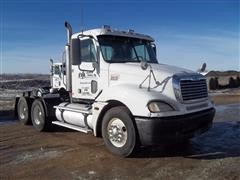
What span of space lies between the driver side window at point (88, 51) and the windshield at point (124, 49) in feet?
0.88

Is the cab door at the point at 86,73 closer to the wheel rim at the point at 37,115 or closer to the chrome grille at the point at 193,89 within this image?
the wheel rim at the point at 37,115

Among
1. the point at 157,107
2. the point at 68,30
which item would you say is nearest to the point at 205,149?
the point at 157,107

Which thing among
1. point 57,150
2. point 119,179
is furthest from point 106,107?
point 119,179

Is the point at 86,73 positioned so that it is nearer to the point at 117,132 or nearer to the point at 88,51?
the point at 88,51

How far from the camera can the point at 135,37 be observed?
9.10m

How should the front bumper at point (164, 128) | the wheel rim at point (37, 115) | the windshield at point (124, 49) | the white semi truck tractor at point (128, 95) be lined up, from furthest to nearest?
the wheel rim at point (37, 115) → the windshield at point (124, 49) → the white semi truck tractor at point (128, 95) → the front bumper at point (164, 128)

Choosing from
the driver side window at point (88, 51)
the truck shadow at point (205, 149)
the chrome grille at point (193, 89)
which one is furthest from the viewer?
the driver side window at point (88, 51)

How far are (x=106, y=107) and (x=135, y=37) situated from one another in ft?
7.51

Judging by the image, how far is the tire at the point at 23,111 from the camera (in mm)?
11836

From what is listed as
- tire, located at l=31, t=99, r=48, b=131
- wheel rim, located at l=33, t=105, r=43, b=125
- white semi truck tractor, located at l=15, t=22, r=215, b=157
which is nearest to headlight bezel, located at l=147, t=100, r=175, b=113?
white semi truck tractor, located at l=15, t=22, r=215, b=157

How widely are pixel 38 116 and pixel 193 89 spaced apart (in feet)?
18.0

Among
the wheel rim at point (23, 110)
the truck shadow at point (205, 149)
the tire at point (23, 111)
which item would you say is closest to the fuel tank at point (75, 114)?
the truck shadow at point (205, 149)

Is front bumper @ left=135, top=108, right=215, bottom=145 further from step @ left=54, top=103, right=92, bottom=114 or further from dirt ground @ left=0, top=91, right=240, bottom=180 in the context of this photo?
step @ left=54, top=103, right=92, bottom=114

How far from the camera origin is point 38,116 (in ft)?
36.3
